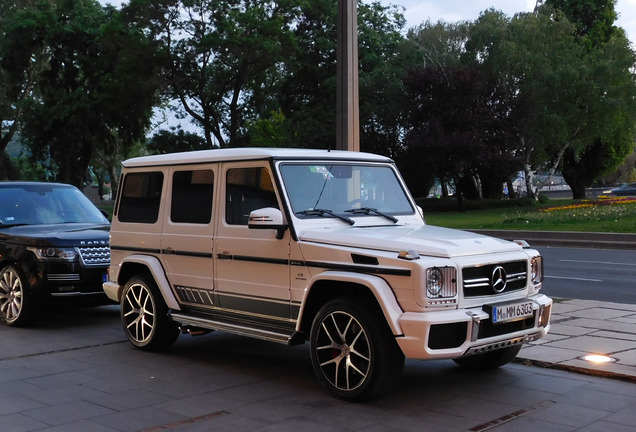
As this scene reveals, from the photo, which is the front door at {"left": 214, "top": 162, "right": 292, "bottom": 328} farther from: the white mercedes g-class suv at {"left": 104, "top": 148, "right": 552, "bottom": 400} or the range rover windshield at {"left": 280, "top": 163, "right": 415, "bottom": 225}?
the range rover windshield at {"left": 280, "top": 163, "right": 415, "bottom": 225}

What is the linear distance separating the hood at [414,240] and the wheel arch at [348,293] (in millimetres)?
283

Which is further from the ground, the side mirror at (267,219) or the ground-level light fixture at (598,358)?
the side mirror at (267,219)

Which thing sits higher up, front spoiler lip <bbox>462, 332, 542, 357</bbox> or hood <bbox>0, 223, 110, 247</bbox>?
hood <bbox>0, 223, 110, 247</bbox>

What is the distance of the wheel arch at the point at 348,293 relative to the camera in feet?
18.9

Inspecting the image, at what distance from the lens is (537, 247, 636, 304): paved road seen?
1266 centimetres

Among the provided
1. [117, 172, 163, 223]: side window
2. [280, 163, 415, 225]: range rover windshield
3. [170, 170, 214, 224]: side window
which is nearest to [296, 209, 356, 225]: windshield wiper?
[280, 163, 415, 225]: range rover windshield

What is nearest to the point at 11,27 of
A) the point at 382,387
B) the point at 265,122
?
the point at 265,122

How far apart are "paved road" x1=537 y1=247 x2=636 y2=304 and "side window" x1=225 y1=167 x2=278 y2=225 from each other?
6.94 metres

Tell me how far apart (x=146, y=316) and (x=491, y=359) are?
11.5ft

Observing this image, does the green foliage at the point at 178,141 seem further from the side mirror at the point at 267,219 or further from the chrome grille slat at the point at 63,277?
the side mirror at the point at 267,219

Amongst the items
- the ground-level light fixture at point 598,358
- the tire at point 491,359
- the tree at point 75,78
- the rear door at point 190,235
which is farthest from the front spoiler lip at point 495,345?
the tree at point 75,78

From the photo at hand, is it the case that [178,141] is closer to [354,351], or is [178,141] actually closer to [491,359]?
[491,359]

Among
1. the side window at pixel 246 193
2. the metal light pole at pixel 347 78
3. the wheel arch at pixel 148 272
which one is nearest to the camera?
the side window at pixel 246 193

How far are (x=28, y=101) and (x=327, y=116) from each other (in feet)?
62.2
